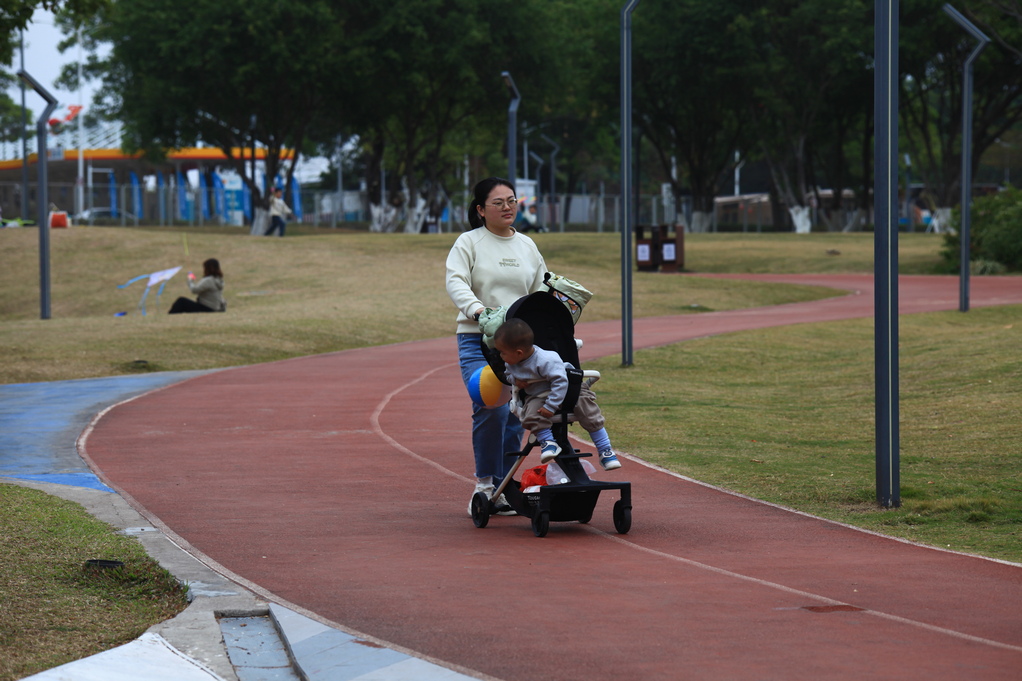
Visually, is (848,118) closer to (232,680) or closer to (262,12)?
(262,12)

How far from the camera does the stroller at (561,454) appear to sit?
7262 millimetres

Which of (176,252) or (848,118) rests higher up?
(848,118)

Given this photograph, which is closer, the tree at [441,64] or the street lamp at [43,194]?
the street lamp at [43,194]

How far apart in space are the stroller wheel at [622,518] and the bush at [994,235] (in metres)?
32.8

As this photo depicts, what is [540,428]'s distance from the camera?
23.7ft

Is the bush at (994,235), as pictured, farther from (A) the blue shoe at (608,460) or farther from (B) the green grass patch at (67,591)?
(B) the green grass patch at (67,591)

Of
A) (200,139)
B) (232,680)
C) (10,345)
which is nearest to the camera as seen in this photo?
(232,680)

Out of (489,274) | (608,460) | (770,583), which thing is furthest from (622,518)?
(489,274)

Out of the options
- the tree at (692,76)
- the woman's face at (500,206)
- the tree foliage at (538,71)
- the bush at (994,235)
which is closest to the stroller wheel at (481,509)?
the woman's face at (500,206)

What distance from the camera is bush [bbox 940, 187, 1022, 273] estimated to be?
3866cm

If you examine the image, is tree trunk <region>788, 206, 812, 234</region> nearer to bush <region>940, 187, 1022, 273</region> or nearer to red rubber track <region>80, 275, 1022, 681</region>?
bush <region>940, 187, 1022, 273</region>

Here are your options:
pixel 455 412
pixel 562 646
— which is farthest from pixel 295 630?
pixel 455 412

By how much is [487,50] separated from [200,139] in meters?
14.1

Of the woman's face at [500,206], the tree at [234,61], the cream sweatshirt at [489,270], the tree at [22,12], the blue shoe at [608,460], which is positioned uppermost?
the tree at [234,61]
